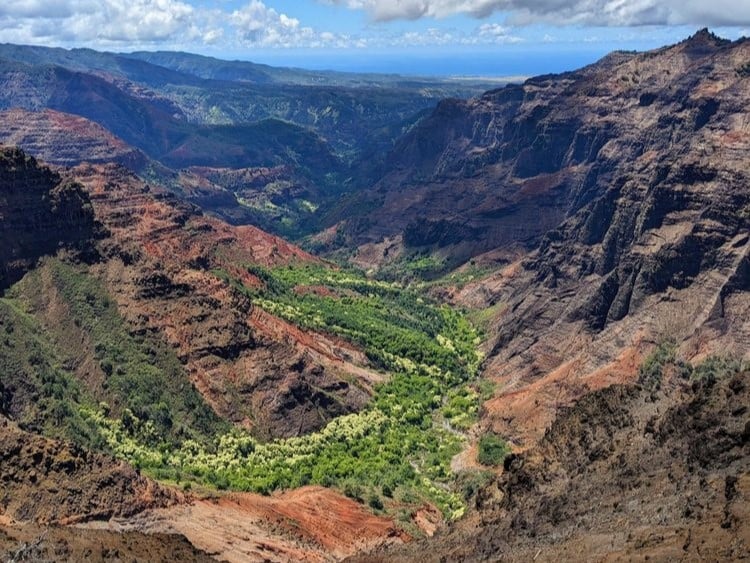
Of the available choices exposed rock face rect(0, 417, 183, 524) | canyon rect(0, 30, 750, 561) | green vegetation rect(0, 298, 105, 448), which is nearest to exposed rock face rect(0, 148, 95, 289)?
canyon rect(0, 30, 750, 561)

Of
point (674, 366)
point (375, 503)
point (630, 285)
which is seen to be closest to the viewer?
point (375, 503)

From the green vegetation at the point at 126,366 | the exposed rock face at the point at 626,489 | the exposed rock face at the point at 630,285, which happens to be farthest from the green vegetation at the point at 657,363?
the green vegetation at the point at 126,366

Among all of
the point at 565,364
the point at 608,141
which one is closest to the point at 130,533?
the point at 565,364

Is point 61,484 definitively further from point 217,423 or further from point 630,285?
point 630,285

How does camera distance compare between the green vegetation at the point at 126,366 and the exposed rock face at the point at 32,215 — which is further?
the exposed rock face at the point at 32,215

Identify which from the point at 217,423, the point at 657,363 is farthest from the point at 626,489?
the point at 217,423

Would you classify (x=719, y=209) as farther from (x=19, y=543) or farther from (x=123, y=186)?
(x=123, y=186)

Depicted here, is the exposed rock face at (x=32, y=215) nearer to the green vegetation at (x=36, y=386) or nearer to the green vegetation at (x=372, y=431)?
the green vegetation at (x=36, y=386)
